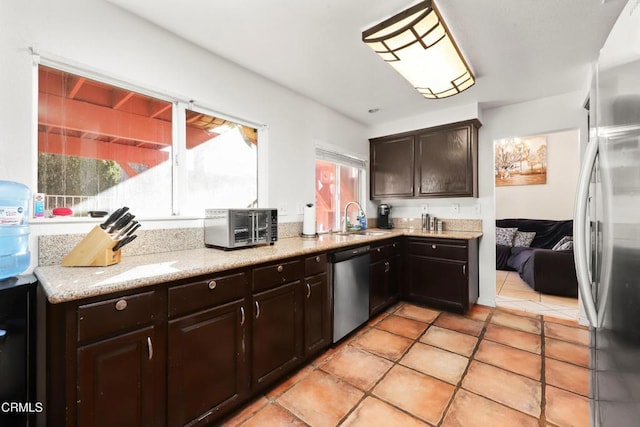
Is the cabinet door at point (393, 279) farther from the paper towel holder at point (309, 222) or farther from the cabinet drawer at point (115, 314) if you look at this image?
the cabinet drawer at point (115, 314)

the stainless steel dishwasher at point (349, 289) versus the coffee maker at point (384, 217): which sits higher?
the coffee maker at point (384, 217)

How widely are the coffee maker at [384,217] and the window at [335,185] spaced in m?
0.35

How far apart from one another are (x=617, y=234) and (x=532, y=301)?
338cm

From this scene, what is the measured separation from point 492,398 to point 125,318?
6.78 ft

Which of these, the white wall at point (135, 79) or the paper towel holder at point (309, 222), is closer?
the white wall at point (135, 79)

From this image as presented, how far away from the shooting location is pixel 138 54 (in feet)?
5.57

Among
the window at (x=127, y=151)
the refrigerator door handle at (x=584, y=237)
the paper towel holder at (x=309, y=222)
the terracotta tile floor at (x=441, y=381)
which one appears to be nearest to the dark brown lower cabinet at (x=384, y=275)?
the terracotta tile floor at (x=441, y=381)

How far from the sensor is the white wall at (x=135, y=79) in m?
1.30

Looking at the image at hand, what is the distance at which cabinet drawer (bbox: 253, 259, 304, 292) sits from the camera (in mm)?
1585

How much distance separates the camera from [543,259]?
138 inches

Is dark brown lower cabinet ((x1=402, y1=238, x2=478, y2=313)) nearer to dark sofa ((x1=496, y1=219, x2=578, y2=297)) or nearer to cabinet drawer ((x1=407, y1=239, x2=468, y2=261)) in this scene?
cabinet drawer ((x1=407, y1=239, x2=468, y2=261))

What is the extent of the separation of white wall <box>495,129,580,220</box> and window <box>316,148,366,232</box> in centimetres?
370

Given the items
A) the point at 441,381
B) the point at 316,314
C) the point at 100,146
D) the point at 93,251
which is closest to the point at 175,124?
the point at 100,146

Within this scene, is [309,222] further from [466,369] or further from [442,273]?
[466,369]
